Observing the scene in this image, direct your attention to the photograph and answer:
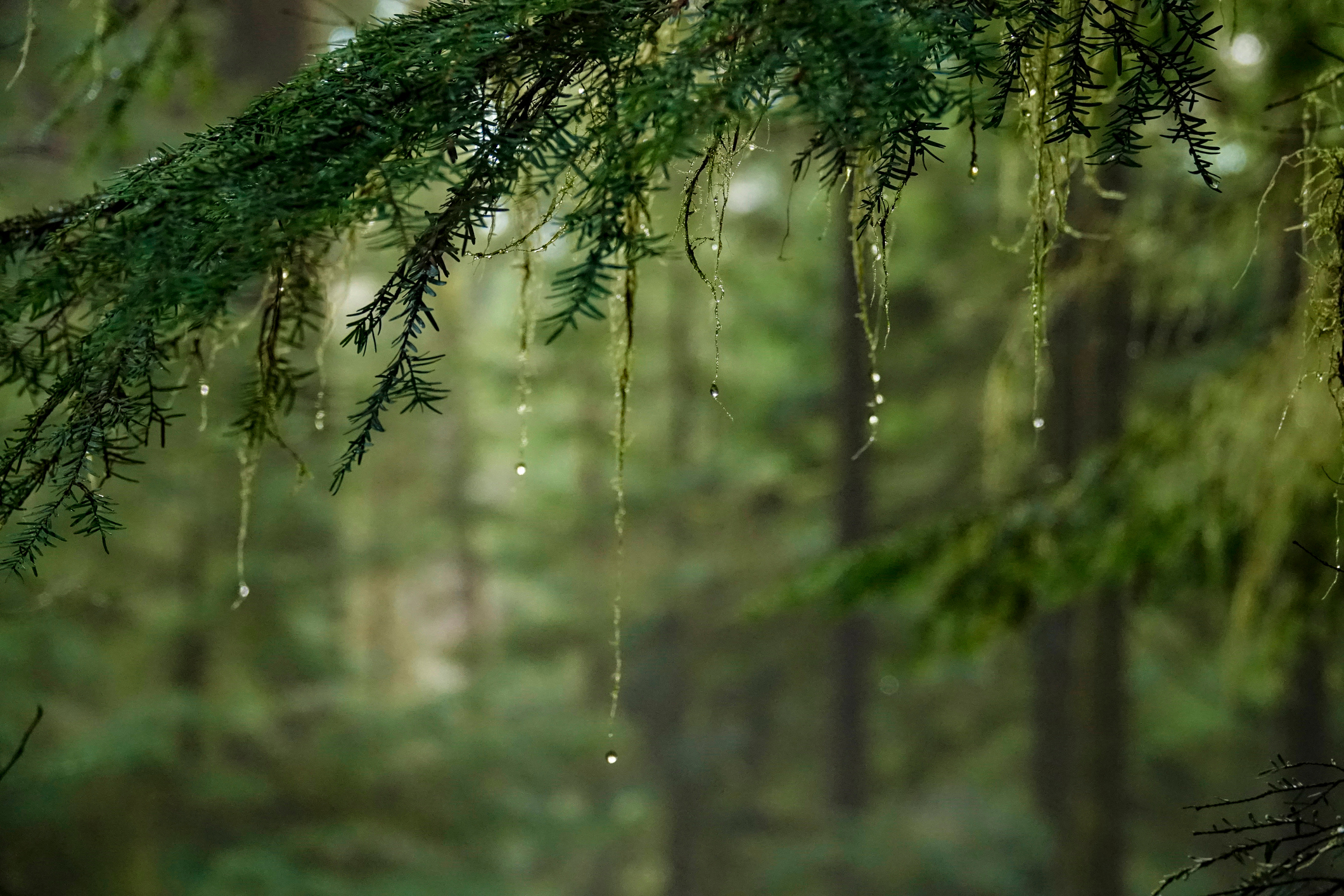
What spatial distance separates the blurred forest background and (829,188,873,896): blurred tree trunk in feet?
0.16

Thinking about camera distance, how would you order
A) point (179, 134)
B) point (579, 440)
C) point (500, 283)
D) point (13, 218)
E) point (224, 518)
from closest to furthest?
point (13, 218) < point (179, 134) < point (224, 518) < point (579, 440) < point (500, 283)

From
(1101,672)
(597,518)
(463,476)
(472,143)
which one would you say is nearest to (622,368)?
(472,143)

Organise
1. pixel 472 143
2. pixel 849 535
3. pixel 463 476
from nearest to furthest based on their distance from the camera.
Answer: pixel 472 143 → pixel 849 535 → pixel 463 476

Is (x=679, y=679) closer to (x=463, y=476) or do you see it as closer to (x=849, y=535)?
(x=849, y=535)

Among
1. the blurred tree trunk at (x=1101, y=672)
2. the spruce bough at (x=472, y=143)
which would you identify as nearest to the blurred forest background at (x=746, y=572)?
the blurred tree trunk at (x=1101, y=672)

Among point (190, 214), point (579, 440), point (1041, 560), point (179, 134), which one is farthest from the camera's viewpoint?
point (579, 440)

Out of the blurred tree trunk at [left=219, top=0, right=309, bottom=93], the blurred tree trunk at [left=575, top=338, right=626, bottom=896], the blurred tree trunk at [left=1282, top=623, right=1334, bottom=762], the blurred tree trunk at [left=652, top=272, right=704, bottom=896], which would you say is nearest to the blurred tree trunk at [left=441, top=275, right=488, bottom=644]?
the blurred tree trunk at [left=575, top=338, right=626, bottom=896]

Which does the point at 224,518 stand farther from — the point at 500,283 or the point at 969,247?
the point at 500,283

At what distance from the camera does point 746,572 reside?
13328 mm

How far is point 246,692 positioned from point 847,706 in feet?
23.5

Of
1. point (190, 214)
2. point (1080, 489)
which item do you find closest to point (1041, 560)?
point (1080, 489)

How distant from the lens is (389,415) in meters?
11.1

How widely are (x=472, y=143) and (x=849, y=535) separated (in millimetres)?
10340

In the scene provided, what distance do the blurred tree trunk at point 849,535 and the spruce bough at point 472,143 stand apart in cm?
887
